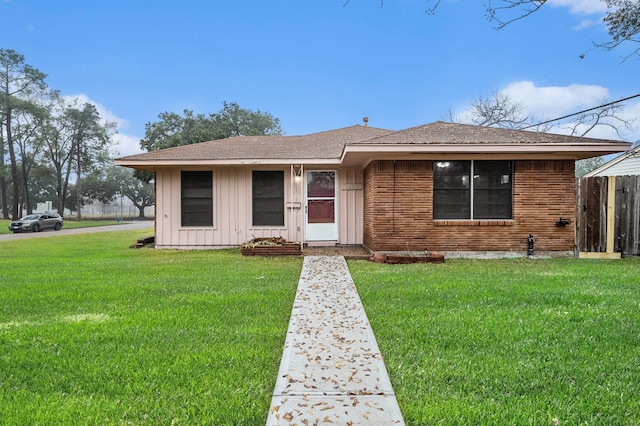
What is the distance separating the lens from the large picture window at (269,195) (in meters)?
11.9

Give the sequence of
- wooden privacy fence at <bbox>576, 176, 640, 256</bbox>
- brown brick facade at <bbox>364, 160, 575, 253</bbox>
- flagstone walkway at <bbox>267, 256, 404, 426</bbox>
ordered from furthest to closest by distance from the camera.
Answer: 1. wooden privacy fence at <bbox>576, 176, 640, 256</bbox>
2. brown brick facade at <bbox>364, 160, 575, 253</bbox>
3. flagstone walkway at <bbox>267, 256, 404, 426</bbox>

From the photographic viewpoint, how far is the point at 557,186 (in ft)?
31.9

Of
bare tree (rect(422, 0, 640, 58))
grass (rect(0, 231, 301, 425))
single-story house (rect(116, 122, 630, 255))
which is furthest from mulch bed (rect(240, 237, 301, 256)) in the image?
bare tree (rect(422, 0, 640, 58))

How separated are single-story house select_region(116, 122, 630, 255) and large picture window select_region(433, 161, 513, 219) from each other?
2 centimetres

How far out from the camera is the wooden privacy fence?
32.9 ft

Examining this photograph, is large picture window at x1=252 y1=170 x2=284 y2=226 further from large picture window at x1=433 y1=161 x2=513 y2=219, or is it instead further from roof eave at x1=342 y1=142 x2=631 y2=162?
large picture window at x1=433 y1=161 x2=513 y2=219

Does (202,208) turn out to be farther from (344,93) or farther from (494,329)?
(344,93)

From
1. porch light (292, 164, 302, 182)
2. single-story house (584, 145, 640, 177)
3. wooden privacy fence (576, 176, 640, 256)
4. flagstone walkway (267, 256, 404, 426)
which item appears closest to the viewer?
flagstone walkway (267, 256, 404, 426)

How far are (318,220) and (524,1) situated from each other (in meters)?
8.86

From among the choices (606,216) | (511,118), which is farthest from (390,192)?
(511,118)

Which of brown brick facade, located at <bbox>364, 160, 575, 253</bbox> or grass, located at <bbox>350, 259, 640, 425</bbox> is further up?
brown brick facade, located at <bbox>364, 160, 575, 253</bbox>

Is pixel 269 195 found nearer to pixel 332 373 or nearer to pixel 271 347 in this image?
pixel 271 347

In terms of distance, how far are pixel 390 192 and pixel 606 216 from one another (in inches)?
Answer: 208

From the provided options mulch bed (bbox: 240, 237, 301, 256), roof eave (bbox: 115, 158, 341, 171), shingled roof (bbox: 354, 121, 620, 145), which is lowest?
mulch bed (bbox: 240, 237, 301, 256)
